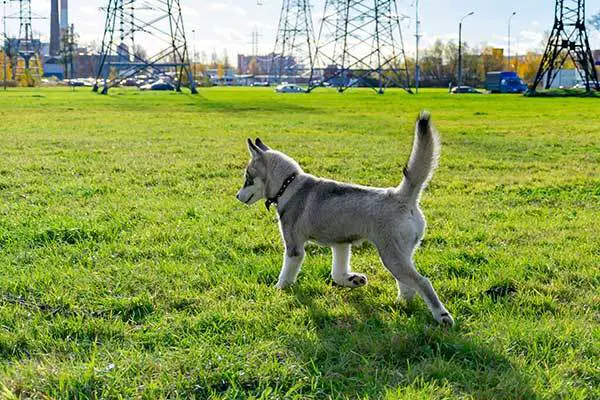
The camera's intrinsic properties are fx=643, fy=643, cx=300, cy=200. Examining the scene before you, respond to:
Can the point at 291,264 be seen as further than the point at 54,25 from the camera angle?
No

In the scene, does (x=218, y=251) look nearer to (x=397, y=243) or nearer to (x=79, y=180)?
(x=397, y=243)

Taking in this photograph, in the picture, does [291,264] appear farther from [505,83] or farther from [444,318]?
[505,83]

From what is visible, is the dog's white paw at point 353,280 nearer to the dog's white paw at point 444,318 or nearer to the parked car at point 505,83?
the dog's white paw at point 444,318

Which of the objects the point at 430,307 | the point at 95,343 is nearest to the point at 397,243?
the point at 430,307

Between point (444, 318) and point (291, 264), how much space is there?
1.31m

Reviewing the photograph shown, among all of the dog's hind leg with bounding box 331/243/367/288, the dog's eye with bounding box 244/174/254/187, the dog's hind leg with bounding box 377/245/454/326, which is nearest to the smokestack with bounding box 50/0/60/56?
the dog's eye with bounding box 244/174/254/187

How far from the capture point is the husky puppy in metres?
4.36

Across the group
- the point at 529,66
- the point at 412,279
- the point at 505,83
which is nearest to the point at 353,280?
the point at 412,279

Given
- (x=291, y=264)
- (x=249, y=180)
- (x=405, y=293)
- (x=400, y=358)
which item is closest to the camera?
(x=400, y=358)

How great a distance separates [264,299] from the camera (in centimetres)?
486

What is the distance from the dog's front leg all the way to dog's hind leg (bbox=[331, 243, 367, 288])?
0.94ft

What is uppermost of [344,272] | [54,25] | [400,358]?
[54,25]

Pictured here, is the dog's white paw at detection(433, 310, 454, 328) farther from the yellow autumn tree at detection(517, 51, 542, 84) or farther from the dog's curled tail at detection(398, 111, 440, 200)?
the yellow autumn tree at detection(517, 51, 542, 84)

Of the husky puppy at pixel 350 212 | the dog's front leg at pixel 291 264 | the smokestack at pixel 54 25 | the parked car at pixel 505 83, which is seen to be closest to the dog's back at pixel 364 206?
the husky puppy at pixel 350 212
